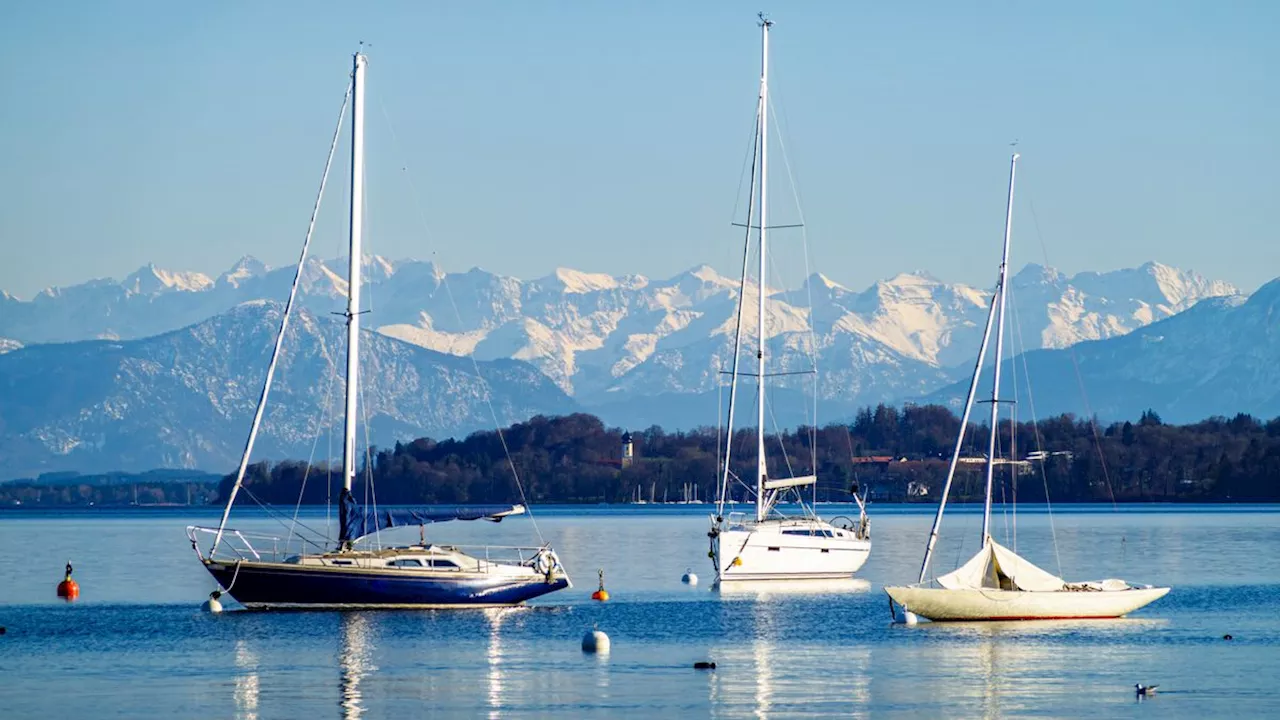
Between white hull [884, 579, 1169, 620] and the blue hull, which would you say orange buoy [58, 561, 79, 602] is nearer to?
the blue hull

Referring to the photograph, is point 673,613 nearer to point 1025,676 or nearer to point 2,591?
point 1025,676

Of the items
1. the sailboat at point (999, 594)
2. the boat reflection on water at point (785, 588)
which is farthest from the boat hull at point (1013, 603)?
the boat reflection on water at point (785, 588)

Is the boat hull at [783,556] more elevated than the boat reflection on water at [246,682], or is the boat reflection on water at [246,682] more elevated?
the boat hull at [783,556]

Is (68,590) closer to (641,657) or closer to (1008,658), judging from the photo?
(641,657)

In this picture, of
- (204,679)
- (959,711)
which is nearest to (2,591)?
(204,679)

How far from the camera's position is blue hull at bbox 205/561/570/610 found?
6769 cm

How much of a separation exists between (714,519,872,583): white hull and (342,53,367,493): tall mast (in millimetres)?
19346

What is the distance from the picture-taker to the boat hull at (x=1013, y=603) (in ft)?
209

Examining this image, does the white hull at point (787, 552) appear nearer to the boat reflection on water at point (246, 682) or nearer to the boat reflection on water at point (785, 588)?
the boat reflection on water at point (785, 588)

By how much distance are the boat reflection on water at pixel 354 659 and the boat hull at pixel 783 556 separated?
800 inches

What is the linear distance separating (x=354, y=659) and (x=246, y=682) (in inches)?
215

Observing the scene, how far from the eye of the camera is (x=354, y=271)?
70688mm

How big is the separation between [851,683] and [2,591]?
4709 centimetres

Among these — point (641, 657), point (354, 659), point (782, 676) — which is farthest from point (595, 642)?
point (782, 676)
